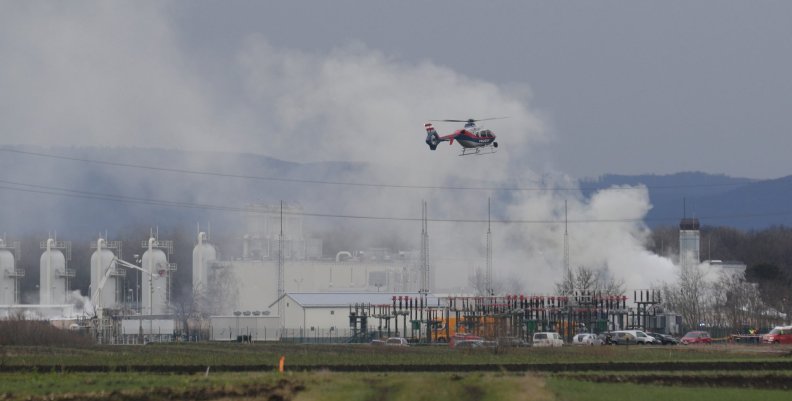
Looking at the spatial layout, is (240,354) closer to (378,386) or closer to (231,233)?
(378,386)

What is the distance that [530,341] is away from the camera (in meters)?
105

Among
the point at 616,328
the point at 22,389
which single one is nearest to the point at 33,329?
the point at 616,328

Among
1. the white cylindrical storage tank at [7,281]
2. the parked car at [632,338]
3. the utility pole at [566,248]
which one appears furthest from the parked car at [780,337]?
the white cylindrical storage tank at [7,281]

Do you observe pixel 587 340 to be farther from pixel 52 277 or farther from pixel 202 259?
pixel 52 277

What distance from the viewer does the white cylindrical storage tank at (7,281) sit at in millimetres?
163500

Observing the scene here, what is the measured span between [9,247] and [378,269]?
51860 mm

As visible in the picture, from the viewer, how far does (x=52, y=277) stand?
166750 millimetres

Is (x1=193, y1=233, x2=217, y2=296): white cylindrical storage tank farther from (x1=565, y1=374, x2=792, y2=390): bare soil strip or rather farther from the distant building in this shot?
(x1=565, y1=374, x2=792, y2=390): bare soil strip

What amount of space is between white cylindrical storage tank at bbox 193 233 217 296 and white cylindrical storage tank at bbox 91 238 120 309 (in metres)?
9.67

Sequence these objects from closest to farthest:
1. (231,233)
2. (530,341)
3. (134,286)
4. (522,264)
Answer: (530,341)
(522,264)
(231,233)
(134,286)

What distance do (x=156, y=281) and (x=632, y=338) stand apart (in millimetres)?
79179

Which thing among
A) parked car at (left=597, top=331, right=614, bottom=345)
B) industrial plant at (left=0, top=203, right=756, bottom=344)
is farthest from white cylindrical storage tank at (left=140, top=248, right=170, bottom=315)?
parked car at (left=597, top=331, right=614, bottom=345)

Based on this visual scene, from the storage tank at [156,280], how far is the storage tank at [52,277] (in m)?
10.7

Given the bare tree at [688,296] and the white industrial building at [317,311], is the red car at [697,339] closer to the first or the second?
the white industrial building at [317,311]
